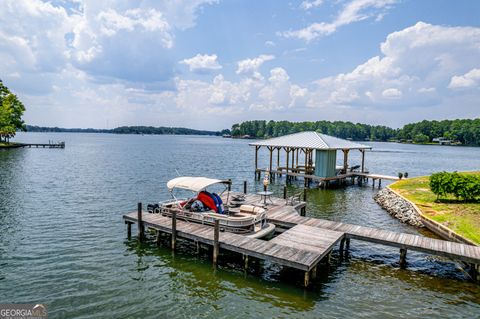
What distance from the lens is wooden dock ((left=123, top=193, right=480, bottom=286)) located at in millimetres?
12547

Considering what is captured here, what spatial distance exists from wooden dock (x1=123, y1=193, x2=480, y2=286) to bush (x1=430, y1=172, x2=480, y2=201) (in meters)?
9.41

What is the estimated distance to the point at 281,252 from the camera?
12.8 meters

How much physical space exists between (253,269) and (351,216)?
11946mm

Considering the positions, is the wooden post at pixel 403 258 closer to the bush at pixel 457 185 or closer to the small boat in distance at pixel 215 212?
the small boat in distance at pixel 215 212

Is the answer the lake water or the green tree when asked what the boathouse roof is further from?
the green tree

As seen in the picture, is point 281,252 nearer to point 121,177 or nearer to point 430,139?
point 121,177

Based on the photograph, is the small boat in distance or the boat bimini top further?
the boat bimini top

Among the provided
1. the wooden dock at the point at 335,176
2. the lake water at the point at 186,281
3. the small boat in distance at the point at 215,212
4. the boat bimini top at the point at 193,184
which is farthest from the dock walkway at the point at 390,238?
the wooden dock at the point at 335,176

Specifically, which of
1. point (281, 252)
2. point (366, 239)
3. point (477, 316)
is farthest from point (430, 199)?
point (281, 252)

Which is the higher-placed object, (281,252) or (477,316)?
(281,252)

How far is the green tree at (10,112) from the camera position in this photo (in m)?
73.2

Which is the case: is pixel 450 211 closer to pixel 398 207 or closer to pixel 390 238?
pixel 398 207

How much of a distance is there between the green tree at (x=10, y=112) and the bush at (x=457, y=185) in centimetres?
8461

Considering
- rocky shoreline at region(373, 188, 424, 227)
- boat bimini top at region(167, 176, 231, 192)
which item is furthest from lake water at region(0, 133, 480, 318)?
boat bimini top at region(167, 176, 231, 192)
